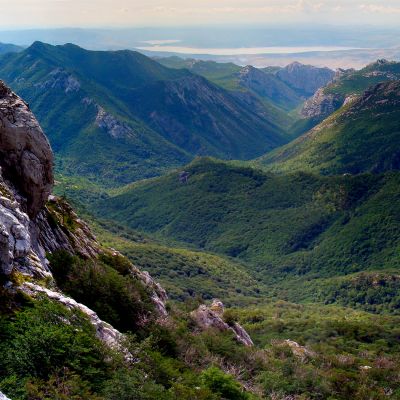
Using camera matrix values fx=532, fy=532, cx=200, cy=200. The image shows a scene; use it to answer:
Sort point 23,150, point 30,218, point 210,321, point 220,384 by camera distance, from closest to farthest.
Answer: point 220,384 → point 23,150 → point 30,218 → point 210,321

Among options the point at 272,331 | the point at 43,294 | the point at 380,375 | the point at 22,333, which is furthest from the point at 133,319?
the point at 272,331

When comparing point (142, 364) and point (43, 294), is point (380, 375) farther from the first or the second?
point (43, 294)

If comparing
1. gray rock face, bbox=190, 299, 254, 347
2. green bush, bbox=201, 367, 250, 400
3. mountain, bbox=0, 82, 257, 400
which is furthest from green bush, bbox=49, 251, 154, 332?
gray rock face, bbox=190, 299, 254, 347

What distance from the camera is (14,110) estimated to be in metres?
54.2

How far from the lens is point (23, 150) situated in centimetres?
5431

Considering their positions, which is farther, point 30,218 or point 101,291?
point 101,291

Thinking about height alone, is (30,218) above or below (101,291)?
above

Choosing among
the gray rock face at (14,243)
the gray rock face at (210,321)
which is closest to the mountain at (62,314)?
the gray rock face at (14,243)

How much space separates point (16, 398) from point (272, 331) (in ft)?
364

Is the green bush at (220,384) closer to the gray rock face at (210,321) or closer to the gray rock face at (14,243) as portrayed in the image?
the gray rock face at (14,243)

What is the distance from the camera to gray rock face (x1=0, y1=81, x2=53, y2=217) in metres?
53.3

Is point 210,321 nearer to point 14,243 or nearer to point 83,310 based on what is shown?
point 83,310

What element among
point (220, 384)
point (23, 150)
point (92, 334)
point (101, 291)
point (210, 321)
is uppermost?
point (23, 150)

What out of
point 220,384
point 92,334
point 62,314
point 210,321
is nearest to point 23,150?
point 62,314
